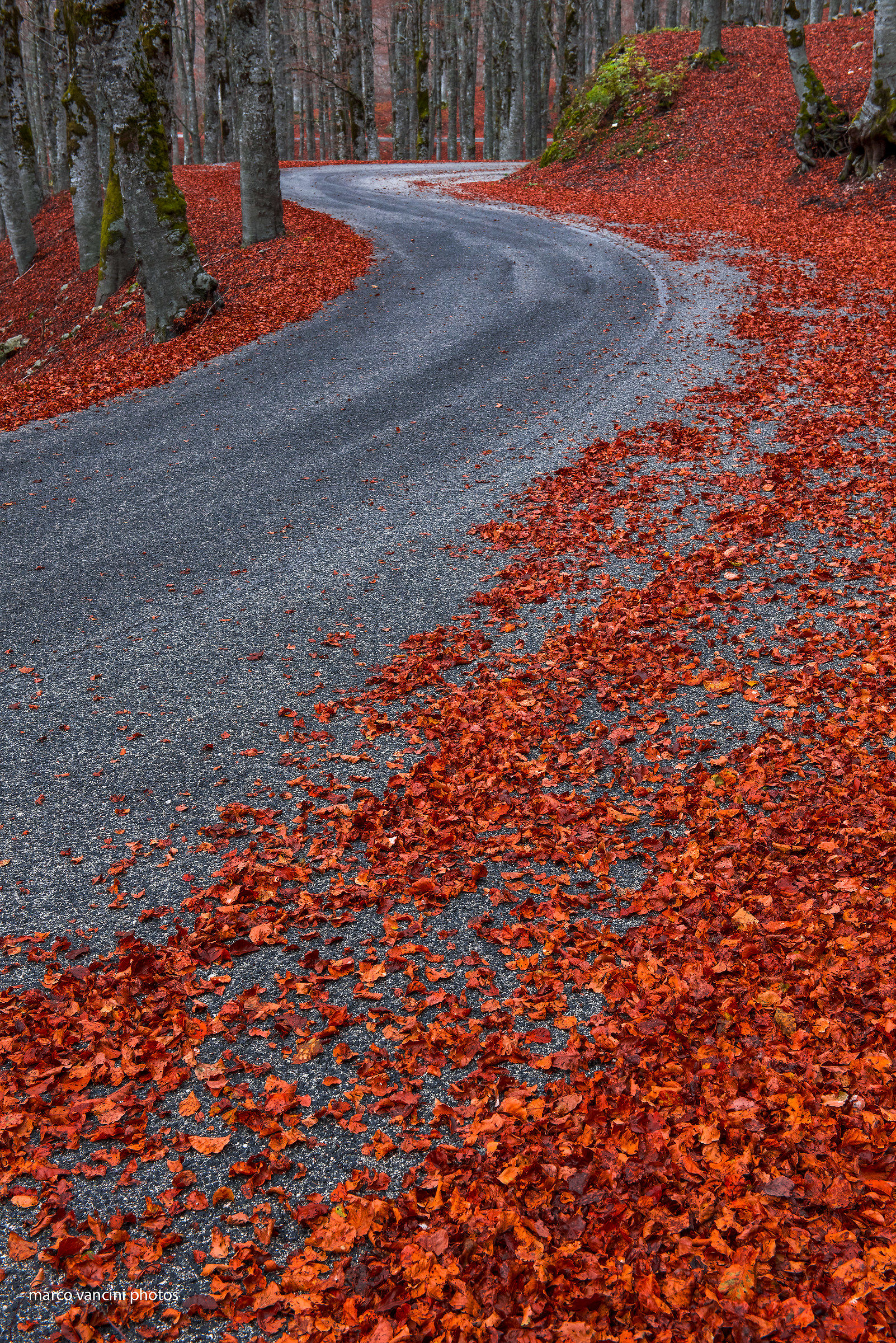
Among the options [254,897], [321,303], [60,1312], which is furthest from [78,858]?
[321,303]

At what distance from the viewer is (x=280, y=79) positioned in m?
36.0

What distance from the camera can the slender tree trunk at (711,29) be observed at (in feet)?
84.0

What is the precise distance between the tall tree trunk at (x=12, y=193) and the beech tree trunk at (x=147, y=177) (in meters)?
7.75

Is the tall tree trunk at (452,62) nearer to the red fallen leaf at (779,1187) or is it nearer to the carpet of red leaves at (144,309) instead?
the carpet of red leaves at (144,309)

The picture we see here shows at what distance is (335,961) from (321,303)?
12.4 meters

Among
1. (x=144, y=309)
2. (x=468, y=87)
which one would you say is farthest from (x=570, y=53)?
(x=144, y=309)

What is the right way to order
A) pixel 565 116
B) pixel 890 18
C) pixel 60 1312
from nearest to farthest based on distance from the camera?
pixel 60 1312 → pixel 890 18 → pixel 565 116

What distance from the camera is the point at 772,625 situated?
6008 mm

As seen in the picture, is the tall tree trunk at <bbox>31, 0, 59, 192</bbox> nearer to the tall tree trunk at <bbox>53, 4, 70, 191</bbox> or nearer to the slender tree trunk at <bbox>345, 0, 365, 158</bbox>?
the tall tree trunk at <bbox>53, 4, 70, 191</bbox>

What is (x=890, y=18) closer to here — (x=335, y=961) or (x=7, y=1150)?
(x=335, y=961)

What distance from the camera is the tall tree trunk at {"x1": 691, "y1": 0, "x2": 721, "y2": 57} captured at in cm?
2561

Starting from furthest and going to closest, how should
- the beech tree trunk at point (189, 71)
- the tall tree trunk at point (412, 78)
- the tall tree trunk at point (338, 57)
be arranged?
the tall tree trunk at point (412, 78)
the beech tree trunk at point (189, 71)
the tall tree trunk at point (338, 57)

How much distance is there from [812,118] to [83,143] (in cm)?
1595

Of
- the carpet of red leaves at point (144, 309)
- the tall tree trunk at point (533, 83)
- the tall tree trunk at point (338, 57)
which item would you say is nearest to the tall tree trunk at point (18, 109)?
the carpet of red leaves at point (144, 309)
